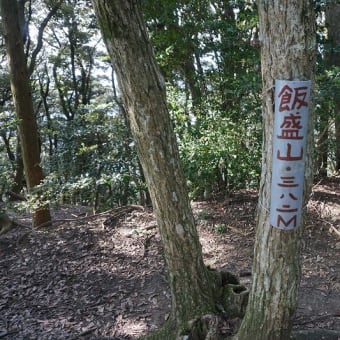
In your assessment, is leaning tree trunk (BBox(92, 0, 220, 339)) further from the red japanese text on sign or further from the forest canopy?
the forest canopy

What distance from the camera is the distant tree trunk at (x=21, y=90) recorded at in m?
5.45

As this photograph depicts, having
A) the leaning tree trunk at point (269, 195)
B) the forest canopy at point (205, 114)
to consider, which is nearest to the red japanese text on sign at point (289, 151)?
the leaning tree trunk at point (269, 195)

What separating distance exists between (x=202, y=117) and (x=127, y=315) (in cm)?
301

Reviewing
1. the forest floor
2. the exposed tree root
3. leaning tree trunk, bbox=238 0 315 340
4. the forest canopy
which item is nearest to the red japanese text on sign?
leaning tree trunk, bbox=238 0 315 340

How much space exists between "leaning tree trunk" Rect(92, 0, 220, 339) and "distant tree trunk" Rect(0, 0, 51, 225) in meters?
3.65

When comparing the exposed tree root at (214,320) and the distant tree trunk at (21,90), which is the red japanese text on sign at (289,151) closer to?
the exposed tree root at (214,320)

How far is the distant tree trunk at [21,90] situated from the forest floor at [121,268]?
1054 mm

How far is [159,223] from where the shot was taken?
107 inches

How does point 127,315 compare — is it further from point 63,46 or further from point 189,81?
point 63,46

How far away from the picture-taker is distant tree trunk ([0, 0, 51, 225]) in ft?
17.9

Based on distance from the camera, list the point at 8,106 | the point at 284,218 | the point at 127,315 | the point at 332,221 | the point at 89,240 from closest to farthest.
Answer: the point at 284,218 → the point at 127,315 → the point at 332,221 → the point at 89,240 → the point at 8,106

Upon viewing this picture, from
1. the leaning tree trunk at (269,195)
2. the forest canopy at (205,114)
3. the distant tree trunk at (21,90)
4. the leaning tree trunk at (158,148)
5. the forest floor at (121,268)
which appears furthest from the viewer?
the distant tree trunk at (21,90)

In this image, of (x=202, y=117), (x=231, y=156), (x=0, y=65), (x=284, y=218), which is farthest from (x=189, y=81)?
(x=0, y=65)

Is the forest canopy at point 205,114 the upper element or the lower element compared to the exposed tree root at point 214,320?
upper
